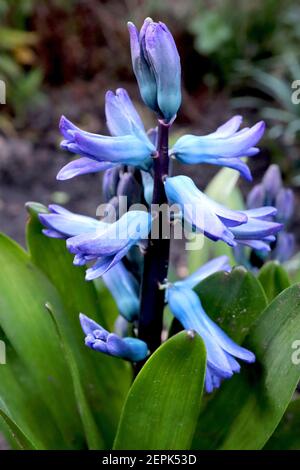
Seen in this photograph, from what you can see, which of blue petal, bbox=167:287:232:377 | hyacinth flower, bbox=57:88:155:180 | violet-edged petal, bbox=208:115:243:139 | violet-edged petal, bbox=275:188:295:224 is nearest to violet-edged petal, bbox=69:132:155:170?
hyacinth flower, bbox=57:88:155:180

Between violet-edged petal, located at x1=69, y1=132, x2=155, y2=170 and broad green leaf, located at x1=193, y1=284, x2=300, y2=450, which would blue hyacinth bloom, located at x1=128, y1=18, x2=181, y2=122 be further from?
broad green leaf, located at x1=193, y1=284, x2=300, y2=450

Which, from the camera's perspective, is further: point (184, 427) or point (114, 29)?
point (114, 29)

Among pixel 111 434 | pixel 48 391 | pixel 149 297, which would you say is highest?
pixel 149 297

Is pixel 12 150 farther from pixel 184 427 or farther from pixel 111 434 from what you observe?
pixel 184 427

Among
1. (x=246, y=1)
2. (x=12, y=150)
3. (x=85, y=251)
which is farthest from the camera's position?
(x=246, y=1)

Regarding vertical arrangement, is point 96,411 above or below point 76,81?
below

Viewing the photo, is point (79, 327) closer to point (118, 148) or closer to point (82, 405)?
point (82, 405)

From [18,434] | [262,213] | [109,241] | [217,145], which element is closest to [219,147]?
[217,145]

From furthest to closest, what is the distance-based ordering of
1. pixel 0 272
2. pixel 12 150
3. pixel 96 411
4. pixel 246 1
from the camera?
pixel 246 1, pixel 12 150, pixel 96 411, pixel 0 272

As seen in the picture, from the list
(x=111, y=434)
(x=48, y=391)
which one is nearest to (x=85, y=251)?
(x=48, y=391)
